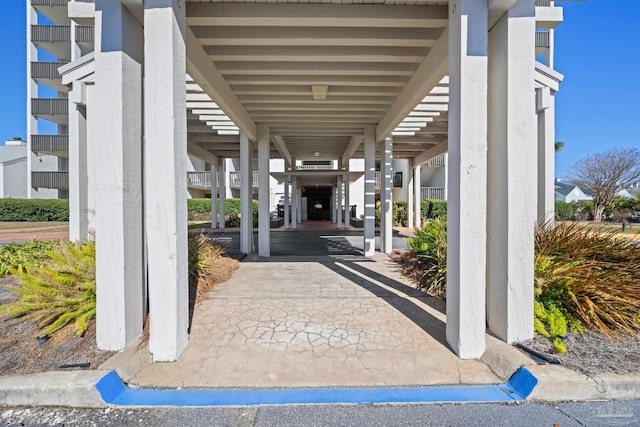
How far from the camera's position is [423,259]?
18.3 ft

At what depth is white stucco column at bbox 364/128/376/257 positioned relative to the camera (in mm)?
7418

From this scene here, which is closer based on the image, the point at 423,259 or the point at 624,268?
the point at 624,268

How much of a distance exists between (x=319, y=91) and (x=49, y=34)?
20.8 m

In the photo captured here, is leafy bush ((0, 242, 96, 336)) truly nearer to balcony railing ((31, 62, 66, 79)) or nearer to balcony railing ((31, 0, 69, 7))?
balcony railing ((31, 62, 66, 79))

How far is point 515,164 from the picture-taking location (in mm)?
2732

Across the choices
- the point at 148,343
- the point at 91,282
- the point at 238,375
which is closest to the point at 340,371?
the point at 238,375

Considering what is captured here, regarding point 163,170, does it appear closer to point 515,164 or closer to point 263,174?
point 515,164

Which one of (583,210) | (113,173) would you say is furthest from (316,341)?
(583,210)

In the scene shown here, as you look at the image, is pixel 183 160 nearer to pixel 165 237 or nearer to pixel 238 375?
pixel 165 237

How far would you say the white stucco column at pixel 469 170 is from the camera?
263 centimetres

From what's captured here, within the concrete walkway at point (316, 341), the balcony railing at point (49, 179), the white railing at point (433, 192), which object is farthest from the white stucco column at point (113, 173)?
the white railing at point (433, 192)

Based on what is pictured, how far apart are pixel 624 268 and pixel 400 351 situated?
2.82 meters

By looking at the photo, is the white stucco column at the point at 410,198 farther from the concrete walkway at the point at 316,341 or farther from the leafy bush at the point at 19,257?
the leafy bush at the point at 19,257

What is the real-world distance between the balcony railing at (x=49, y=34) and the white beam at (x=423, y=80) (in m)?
20.6
